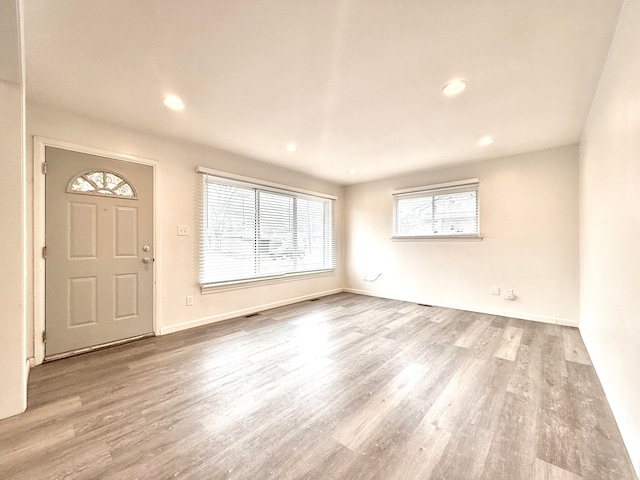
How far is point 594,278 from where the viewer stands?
7.64 ft

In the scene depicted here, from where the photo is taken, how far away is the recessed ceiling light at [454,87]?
80.8 inches

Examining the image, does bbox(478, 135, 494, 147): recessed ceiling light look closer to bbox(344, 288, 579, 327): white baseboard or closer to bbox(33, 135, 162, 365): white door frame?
bbox(344, 288, 579, 327): white baseboard

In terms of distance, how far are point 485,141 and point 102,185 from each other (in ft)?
14.5

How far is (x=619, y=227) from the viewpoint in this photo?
5.16 feet

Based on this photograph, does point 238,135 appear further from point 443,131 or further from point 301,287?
point 301,287

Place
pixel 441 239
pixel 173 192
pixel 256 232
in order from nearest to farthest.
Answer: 1. pixel 173 192
2. pixel 256 232
3. pixel 441 239

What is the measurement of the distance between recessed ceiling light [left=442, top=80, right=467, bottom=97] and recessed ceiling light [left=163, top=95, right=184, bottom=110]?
2.27m

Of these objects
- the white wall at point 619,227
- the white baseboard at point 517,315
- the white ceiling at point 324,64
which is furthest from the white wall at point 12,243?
the white baseboard at point 517,315

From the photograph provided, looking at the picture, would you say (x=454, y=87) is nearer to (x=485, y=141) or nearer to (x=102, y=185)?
(x=485, y=141)

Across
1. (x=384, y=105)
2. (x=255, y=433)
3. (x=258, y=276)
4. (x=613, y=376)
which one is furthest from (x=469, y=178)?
(x=255, y=433)

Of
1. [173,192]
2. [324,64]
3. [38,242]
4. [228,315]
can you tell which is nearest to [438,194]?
[324,64]

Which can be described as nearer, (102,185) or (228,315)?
(102,185)

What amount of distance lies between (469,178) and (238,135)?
3479mm

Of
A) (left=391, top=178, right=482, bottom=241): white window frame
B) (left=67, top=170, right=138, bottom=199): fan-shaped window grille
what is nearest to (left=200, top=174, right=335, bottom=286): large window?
(left=67, top=170, right=138, bottom=199): fan-shaped window grille
